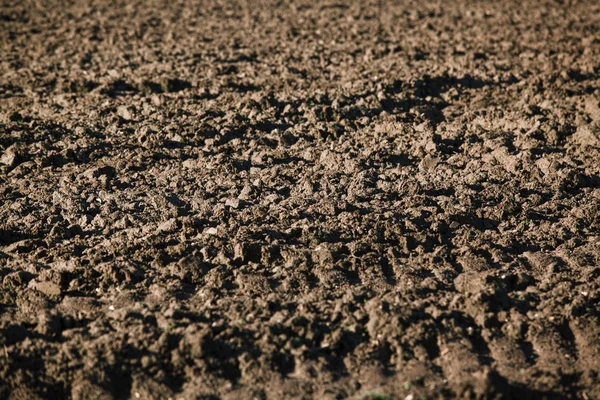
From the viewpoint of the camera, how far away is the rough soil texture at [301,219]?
4.31 metres

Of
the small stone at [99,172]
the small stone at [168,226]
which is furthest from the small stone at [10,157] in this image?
the small stone at [168,226]

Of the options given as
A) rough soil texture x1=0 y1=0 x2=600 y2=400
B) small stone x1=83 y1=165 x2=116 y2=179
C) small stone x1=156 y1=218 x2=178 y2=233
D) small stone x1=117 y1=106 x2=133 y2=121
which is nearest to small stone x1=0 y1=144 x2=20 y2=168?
rough soil texture x1=0 y1=0 x2=600 y2=400

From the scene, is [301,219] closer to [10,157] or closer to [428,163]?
[428,163]

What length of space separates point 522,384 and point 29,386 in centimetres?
293

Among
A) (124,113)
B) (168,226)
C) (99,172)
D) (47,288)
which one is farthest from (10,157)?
(47,288)

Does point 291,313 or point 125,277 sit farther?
point 125,277

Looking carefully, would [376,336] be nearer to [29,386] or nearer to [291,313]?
[291,313]

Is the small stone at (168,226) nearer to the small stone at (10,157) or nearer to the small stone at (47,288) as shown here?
the small stone at (47,288)

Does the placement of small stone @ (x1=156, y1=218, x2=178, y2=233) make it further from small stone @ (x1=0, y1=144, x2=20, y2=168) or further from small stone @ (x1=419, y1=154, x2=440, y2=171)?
small stone @ (x1=419, y1=154, x2=440, y2=171)

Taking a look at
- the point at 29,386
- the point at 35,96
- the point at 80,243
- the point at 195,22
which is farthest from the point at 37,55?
the point at 29,386

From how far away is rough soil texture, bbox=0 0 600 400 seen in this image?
4312 mm

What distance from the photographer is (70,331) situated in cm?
455

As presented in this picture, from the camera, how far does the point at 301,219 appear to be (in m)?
5.74

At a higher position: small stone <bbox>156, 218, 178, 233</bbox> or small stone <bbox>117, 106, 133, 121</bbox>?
small stone <bbox>117, 106, 133, 121</bbox>
